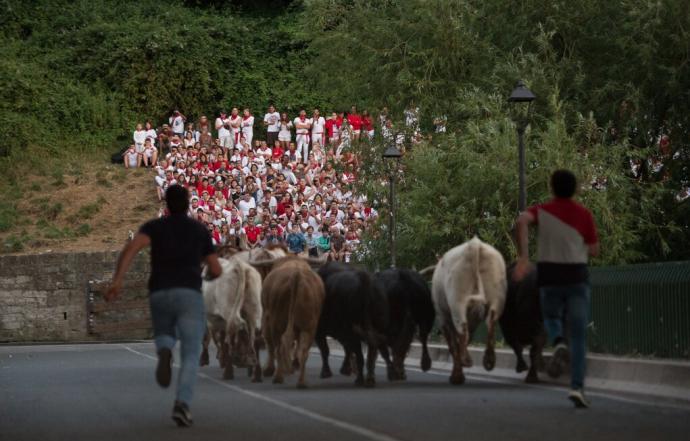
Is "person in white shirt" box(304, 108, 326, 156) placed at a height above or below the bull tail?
above

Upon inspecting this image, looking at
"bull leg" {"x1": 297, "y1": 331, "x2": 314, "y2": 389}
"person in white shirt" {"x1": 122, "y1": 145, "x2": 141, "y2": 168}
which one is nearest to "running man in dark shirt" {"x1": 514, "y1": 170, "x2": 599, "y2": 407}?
"bull leg" {"x1": 297, "y1": 331, "x2": 314, "y2": 389}

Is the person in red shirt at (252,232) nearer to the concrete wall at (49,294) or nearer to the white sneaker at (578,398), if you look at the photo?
the concrete wall at (49,294)

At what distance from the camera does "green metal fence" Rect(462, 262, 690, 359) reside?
1878 centimetres

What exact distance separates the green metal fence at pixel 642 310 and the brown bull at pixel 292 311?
3470 millimetres

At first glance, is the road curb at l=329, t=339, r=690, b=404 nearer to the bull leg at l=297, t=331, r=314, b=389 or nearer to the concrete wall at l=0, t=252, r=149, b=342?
the bull leg at l=297, t=331, r=314, b=389

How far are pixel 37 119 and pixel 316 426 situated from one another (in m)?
50.5

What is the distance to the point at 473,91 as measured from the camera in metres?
43.0

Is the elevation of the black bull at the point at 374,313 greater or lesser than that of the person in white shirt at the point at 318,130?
lesser

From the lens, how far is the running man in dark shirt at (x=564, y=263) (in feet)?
50.8

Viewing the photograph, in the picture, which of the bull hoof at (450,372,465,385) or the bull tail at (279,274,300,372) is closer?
the bull hoof at (450,372,465,385)

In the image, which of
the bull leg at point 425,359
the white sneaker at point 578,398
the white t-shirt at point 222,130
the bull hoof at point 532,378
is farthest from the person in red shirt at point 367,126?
Result: the white sneaker at point 578,398

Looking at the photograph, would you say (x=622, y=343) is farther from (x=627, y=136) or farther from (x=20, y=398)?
(x=627, y=136)

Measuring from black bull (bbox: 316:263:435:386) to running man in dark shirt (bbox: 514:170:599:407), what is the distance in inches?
193

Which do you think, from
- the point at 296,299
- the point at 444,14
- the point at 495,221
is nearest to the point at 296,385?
the point at 296,299
